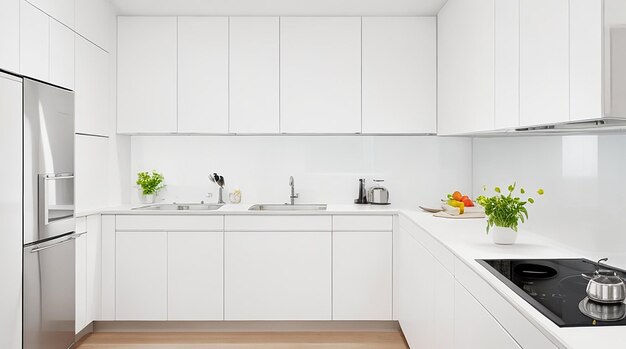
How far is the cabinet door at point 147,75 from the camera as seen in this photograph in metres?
4.04

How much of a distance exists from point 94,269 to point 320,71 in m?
2.36

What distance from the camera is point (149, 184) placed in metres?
4.20

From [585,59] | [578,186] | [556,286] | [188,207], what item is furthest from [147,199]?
[585,59]

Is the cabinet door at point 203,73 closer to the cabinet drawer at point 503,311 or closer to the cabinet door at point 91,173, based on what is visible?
the cabinet door at point 91,173

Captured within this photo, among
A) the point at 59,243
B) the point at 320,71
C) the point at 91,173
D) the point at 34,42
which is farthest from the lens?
the point at 320,71

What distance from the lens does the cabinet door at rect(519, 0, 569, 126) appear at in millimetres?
1765

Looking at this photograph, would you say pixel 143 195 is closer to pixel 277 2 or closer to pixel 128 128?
pixel 128 128

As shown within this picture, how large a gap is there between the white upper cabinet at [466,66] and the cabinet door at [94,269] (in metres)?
2.77

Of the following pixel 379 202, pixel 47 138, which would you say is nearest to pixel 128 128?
pixel 47 138

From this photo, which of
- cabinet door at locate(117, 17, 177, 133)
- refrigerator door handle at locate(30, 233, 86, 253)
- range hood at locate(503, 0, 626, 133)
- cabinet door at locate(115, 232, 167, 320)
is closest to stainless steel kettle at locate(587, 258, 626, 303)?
range hood at locate(503, 0, 626, 133)

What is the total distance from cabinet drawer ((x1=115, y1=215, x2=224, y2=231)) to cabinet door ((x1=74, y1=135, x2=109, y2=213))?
25cm

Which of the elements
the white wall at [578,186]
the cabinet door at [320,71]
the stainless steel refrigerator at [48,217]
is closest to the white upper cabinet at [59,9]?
the stainless steel refrigerator at [48,217]

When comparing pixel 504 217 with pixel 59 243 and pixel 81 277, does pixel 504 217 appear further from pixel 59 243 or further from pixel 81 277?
pixel 81 277

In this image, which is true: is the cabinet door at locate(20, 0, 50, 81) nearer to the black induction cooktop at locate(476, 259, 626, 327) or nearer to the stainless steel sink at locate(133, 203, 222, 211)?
the stainless steel sink at locate(133, 203, 222, 211)
